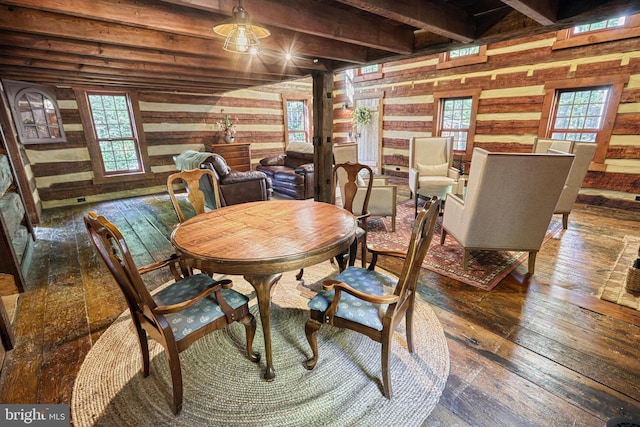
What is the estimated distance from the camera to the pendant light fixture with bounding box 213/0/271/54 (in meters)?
1.50

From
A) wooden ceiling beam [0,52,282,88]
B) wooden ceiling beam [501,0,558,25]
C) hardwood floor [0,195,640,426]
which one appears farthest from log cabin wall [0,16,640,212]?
wooden ceiling beam [501,0,558,25]

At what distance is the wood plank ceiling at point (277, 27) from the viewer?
2.01 meters

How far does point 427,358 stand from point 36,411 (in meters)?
2.00

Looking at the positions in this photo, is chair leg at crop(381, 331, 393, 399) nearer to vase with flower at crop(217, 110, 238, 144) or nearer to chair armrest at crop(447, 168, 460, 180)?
chair armrest at crop(447, 168, 460, 180)

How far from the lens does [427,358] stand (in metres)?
1.64

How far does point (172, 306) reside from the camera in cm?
120

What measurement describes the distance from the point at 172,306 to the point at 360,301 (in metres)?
0.88

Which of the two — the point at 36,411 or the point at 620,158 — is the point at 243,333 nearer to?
the point at 36,411

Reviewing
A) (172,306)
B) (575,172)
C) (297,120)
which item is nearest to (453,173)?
(575,172)

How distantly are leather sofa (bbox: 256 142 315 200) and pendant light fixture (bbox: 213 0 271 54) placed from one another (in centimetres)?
333

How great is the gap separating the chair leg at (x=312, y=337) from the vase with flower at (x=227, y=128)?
578 centimetres

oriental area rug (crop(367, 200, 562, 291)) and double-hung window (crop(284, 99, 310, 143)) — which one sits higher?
double-hung window (crop(284, 99, 310, 143))

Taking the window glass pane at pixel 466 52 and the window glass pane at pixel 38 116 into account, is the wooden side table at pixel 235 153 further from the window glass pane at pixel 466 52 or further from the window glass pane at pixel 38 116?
the window glass pane at pixel 466 52

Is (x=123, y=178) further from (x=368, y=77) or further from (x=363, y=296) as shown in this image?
(x=363, y=296)
